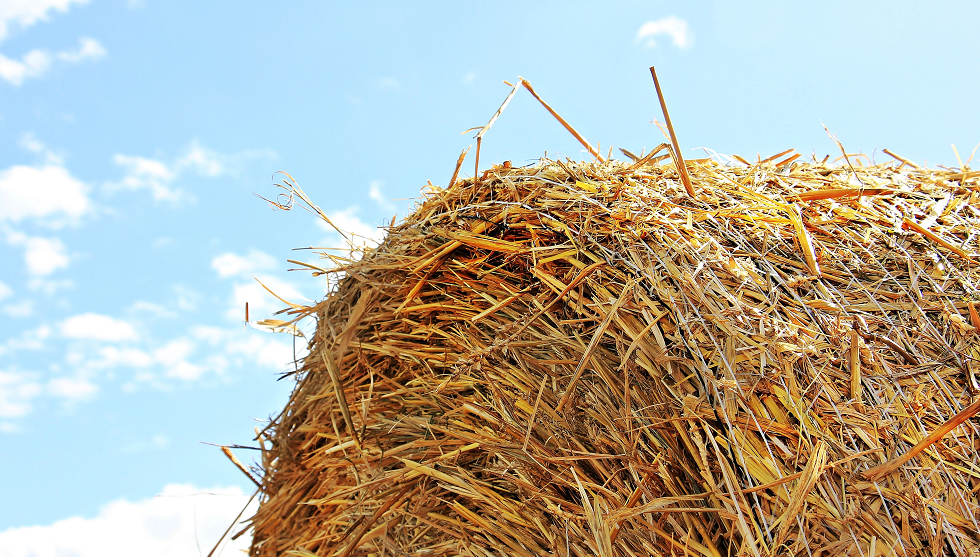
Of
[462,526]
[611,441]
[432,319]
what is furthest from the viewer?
[432,319]

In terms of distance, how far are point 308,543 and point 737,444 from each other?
4.38 feet

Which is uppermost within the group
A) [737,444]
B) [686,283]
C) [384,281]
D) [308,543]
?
[384,281]

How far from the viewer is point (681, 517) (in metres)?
1.15

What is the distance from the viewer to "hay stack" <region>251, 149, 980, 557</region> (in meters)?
1.04

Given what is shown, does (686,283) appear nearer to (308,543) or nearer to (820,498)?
(820,498)

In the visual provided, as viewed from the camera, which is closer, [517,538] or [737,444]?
[737,444]

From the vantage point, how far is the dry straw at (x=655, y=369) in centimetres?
104

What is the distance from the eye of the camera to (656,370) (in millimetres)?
Result: 1182

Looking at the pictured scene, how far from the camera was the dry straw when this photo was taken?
1044 millimetres

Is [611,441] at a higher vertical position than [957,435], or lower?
higher

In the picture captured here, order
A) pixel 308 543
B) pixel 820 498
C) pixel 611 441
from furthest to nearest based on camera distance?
pixel 308 543
pixel 611 441
pixel 820 498

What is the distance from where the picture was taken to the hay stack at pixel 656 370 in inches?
41.1

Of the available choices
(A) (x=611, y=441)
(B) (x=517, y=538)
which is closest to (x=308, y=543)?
(B) (x=517, y=538)

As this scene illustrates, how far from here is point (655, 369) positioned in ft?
3.88
